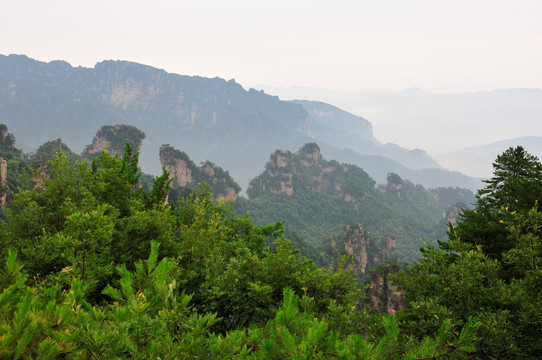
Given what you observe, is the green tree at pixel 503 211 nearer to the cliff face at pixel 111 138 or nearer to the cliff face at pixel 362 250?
the cliff face at pixel 362 250

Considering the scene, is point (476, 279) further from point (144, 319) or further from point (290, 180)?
point (290, 180)

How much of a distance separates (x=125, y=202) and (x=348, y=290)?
10359 mm

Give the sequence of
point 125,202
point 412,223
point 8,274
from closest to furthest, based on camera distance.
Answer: point 8,274 < point 125,202 < point 412,223

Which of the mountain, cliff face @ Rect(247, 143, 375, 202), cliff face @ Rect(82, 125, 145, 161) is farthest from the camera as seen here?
cliff face @ Rect(247, 143, 375, 202)

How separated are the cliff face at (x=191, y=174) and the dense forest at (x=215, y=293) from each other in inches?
2777

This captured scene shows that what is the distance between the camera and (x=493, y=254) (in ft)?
43.7

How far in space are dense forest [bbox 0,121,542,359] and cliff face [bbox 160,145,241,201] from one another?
2777 inches

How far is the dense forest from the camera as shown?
10.3 feet

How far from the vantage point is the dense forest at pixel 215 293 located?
124 inches

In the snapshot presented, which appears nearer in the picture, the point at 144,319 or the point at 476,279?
the point at 144,319

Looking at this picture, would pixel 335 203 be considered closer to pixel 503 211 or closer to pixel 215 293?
pixel 503 211

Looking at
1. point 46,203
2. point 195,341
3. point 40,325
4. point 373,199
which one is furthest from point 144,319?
point 373,199

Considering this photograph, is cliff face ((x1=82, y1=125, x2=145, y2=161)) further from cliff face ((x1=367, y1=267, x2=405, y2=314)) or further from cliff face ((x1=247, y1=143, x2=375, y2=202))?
cliff face ((x1=367, y1=267, x2=405, y2=314))

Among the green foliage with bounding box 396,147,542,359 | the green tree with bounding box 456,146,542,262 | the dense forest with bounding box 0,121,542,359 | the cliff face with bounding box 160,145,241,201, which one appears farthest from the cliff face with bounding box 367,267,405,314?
the cliff face with bounding box 160,145,241,201
